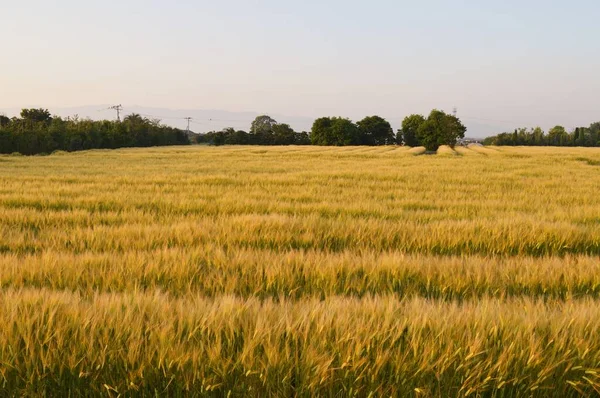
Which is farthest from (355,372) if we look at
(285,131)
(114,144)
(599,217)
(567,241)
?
(285,131)

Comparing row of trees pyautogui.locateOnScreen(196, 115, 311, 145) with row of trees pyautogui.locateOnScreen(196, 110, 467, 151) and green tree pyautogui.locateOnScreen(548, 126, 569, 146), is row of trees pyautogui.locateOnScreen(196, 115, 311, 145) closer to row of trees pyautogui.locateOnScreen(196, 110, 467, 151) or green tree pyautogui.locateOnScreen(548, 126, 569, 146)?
row of trees pyautogui.locateOnScreen(196, 110, 467, 151)

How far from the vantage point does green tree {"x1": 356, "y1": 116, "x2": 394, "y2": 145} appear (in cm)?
11494

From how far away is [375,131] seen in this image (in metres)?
116

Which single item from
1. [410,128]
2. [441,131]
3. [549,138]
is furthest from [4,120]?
[549,138]

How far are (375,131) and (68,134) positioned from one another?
7247cm

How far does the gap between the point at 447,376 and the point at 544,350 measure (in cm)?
39

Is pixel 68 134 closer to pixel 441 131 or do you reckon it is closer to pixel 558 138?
pixel 441 131

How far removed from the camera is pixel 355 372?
1.39m

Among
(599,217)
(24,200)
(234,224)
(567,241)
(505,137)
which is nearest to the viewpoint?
(567,241)

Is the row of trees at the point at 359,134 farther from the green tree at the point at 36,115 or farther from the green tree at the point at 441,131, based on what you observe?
the green tree at the point at 36,115

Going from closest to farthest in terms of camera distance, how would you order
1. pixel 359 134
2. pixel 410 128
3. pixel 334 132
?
pixel 334 132
pixel 359 134
pixel 410 128

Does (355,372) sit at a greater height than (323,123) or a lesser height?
lesser

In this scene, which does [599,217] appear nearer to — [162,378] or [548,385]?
[548,385]

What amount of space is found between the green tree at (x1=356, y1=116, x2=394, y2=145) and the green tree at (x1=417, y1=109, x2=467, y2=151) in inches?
688
